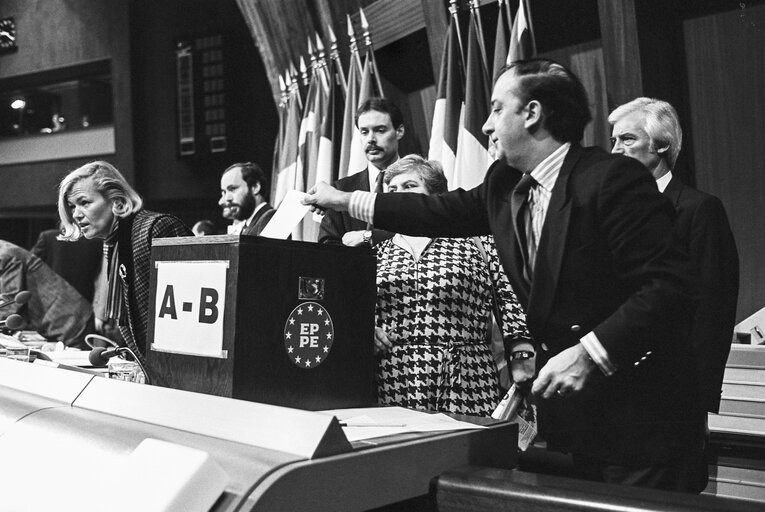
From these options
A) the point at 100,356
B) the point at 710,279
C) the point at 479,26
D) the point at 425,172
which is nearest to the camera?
the point at 100,356

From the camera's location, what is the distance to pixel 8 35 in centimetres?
827

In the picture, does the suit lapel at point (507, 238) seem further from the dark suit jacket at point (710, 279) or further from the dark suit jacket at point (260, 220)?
the dark suit jacket at point (260, 220)

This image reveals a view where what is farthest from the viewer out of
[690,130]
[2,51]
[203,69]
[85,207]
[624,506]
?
[2,51]

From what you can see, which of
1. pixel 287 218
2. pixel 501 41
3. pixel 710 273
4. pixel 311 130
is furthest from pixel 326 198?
pixel 311 130

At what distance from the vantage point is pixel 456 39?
11.8 feet

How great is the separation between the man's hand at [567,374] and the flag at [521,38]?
86.7 inches

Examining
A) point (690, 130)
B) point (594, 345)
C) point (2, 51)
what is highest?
point (2, 51)

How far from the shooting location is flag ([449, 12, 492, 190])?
3402 millimetres

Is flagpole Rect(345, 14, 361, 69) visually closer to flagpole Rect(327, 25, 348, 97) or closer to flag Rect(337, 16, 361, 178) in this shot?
flag Rect(337, 16, 361, 178)

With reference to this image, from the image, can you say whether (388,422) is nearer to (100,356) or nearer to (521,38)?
(100,356)

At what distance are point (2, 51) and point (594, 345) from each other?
8.74 meters

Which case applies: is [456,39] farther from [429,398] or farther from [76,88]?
[76,88]

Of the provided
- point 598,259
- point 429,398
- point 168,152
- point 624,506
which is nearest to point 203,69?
point 168,152

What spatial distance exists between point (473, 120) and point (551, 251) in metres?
2.20
